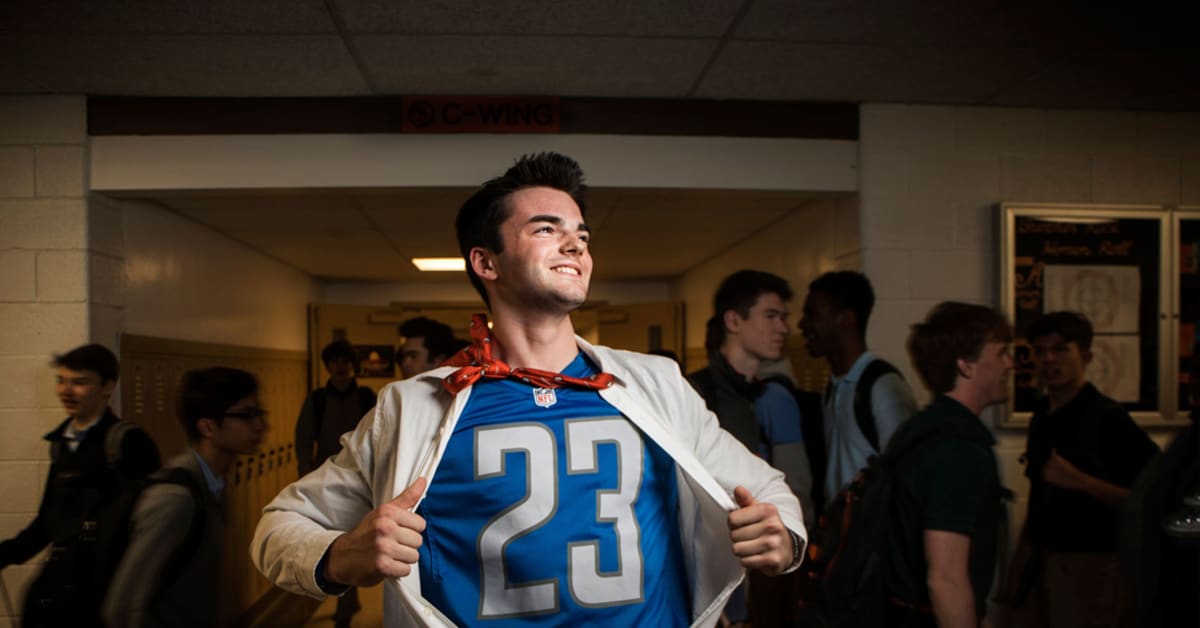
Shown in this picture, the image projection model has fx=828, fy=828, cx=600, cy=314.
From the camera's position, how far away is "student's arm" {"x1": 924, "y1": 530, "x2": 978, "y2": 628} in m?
1.68

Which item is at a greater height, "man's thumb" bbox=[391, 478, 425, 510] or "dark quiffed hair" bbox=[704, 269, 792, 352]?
"dark quiffed hair" bbox=[704, 269, 792, 352]

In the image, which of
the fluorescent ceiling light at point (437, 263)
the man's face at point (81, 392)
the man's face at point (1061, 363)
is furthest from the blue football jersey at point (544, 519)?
the fluorescent ceiling light at point (437, 263)

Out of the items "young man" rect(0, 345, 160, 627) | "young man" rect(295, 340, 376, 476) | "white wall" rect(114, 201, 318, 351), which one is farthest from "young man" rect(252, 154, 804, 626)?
"young man" rect(295, 340, 376, 476)

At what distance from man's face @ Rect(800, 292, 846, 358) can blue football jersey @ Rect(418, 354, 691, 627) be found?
1536mm

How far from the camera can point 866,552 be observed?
1.80 m

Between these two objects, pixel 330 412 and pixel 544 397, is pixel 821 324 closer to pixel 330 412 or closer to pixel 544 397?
pixel 544 397

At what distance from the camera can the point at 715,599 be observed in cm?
133

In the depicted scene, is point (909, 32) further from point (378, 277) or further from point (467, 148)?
point (378, 277)

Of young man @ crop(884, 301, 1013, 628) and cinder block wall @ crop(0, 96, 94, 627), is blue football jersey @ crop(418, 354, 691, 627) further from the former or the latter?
cinder block wall @ crop(0, 96, 94, 627)

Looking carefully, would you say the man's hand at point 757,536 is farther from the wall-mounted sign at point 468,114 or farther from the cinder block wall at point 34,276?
the cinder block wall at point 34,276

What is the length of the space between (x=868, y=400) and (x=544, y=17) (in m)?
1.49

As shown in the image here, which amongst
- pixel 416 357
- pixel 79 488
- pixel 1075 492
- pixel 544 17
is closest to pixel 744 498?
pixel 1075 492

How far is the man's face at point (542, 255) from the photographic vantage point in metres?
1.39

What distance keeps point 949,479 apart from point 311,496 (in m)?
1.24
